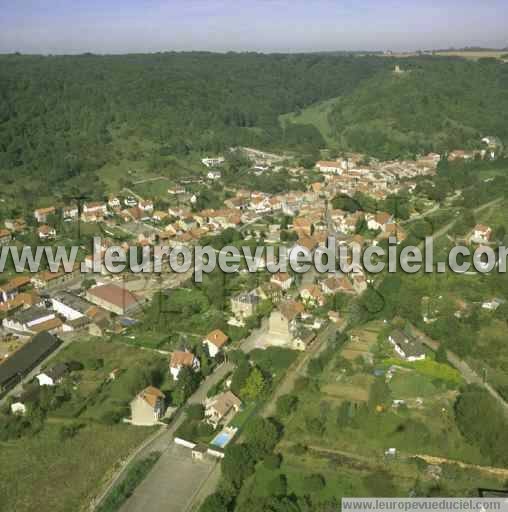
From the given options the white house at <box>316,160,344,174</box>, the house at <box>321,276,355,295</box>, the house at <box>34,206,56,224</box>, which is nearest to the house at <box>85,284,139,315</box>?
the house at <box>321,276,355,295</box>

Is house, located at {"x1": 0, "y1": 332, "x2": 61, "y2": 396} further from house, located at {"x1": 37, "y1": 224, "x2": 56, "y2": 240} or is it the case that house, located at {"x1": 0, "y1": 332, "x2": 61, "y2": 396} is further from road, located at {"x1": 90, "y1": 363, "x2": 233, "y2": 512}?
house, located at {"x1": 37, "y1": 224, "x2": 56, "y2": 240}

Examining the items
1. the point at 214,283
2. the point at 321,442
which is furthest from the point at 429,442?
the point at 214,283

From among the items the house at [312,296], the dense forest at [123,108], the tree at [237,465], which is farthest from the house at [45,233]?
the tree at [237,465]

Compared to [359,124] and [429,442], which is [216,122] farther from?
[429,442]

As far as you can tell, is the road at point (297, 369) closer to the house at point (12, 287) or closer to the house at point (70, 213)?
the house at point (12, 287)

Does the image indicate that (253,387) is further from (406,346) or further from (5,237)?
(5,237)

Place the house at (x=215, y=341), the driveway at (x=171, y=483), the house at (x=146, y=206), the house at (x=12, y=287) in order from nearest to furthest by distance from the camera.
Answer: the driveway at (x=171, y=483) < the house at (x=215, y=341) < the house at (x=12, y=287) < the house at (x=146, y=206)

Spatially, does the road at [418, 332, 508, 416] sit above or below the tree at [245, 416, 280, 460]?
below

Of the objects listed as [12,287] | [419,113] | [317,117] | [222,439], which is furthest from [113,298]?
[317,117]
